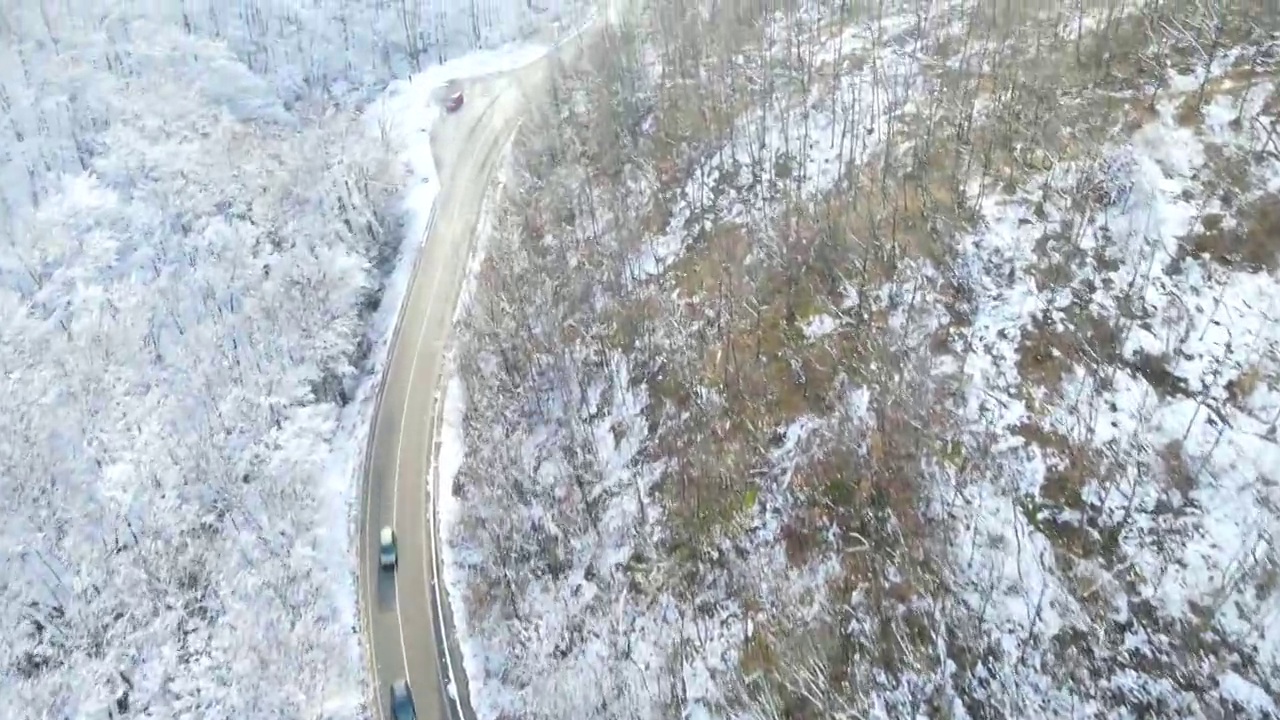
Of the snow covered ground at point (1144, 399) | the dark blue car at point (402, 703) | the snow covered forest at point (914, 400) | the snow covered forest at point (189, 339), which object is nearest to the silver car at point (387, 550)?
the snow covered forest at point (189, 339)

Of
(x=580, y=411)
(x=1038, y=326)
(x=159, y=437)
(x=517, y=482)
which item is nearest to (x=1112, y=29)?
(x=1038, y=326)

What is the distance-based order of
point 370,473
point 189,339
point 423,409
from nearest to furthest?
point 370,473 → point 423,409 → point 189,339

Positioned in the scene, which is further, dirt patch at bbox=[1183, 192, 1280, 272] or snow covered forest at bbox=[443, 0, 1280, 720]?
dirt patch at bbox=[1183, 192, 1280, 272]

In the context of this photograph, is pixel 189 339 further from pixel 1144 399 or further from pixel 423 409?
pixel 1144 399

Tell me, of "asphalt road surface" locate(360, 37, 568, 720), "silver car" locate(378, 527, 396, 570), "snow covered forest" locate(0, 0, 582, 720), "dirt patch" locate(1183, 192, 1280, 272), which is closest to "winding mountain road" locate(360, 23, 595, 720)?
"asphalt road surface" locate(360, 37, 568, 720)

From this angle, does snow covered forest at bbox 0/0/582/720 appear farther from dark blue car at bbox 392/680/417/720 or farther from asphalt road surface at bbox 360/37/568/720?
dark blue car at bbox 392/680/417/720

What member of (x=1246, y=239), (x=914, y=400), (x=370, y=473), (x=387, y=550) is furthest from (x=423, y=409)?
(x=1246, y=239)
